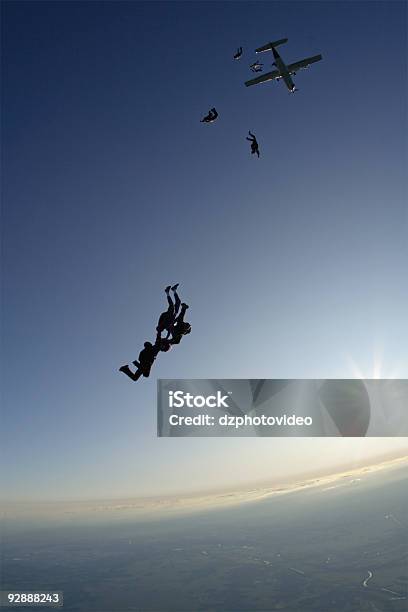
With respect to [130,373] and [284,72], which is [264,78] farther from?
[130,373]

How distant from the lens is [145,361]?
45.4 ft

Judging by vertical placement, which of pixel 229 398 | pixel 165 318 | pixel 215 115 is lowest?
pixel 229 398

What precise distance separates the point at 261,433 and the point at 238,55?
18635 millimetres

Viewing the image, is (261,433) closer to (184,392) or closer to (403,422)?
(184,392)

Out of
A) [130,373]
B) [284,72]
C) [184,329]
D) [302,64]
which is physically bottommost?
[130,373]

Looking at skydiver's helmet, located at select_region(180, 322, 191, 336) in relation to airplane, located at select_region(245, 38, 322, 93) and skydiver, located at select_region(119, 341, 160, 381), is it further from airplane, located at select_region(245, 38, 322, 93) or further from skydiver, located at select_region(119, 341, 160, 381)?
airplane, located at select_region(245, 38, 322, 93)

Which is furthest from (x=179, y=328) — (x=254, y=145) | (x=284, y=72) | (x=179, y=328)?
(x=284, y=72)

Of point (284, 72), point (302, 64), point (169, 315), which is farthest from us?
point (302, 64)

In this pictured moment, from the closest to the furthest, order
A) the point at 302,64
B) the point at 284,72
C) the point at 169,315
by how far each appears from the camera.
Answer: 1. the point at 169,315
2. the point at 284,72
3. the point at 302,64

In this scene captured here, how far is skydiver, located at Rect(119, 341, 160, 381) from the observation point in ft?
45.0

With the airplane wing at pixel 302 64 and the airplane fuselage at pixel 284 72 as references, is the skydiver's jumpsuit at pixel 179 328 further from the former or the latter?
the airplane wing at pixel 302 64

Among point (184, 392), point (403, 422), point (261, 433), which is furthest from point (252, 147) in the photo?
point (403, 422)

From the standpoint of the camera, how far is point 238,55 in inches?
707

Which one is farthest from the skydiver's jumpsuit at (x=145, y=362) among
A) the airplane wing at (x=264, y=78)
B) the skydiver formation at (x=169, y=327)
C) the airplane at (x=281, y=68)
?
the airplane wing at (x=264, y=78)
